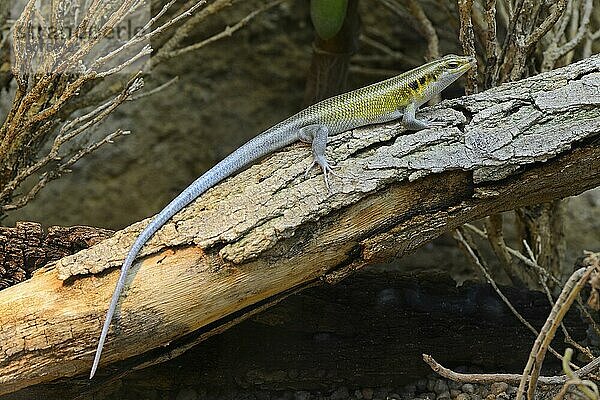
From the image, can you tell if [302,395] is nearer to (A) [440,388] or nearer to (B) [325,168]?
(A) [440,388]

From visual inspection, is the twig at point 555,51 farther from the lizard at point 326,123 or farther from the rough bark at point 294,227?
the rough bark at point 294,227

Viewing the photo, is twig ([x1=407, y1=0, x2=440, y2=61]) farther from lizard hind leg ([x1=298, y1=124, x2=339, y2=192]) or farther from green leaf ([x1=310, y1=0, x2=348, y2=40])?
lizard hind leg ([x1=298, y1=124, x2=339, y2=192])

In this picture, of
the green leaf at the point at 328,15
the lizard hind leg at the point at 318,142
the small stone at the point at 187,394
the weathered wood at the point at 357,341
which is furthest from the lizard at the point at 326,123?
the small stone at the point at 187,394

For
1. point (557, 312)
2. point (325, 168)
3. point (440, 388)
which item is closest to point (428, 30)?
point (325, 168)

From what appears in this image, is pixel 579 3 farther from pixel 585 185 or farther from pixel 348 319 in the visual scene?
pixel 348 319

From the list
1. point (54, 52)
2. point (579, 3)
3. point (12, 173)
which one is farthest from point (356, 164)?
point (579, 3)
